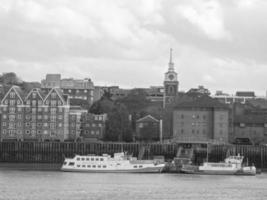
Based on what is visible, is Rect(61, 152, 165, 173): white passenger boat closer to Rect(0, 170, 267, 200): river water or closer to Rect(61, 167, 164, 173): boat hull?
Rect(61, 167, 164, 173): boat hull

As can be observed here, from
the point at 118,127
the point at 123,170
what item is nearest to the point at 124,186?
the point at 123,170

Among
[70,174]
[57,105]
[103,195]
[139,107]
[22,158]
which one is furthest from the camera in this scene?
[139,107]

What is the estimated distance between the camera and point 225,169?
122062mm

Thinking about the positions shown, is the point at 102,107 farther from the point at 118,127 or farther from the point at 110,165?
the point at 110,165

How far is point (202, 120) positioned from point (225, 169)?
124ft

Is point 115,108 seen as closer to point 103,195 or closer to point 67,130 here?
point 67,130

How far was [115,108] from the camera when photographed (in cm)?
16325

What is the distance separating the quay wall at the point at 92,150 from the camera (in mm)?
139750

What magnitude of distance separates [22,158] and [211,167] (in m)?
30.3

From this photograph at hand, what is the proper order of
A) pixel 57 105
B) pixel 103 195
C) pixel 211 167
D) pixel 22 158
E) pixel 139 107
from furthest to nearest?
1. pixel 139 107
2. pixel 57 105
3. pixel 22 158
4. pixel 211 167
5. pixel 103 195

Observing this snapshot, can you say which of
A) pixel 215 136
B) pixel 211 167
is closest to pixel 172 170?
pixel 211 167

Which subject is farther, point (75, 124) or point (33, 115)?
point (75, 124)

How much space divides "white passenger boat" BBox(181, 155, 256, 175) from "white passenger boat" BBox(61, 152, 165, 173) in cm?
366

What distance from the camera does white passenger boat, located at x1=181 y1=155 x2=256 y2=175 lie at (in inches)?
4774
